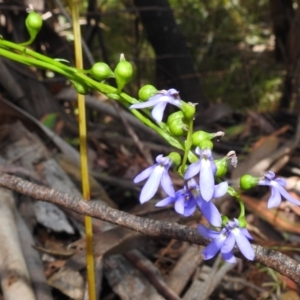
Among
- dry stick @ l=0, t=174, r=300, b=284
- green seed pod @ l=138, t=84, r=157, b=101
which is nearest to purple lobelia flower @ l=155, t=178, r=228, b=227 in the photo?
green seed pod @ l=138, t=84, r=157, b=101

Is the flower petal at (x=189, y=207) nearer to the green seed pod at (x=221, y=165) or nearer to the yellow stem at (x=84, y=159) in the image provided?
the green seed pod at (x=221, y=165)

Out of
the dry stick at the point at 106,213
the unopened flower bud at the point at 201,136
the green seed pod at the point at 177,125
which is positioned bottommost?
the dry stick at the point at 106,213

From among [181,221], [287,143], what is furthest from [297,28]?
[181,221]

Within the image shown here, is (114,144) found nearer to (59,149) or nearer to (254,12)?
(59,149)

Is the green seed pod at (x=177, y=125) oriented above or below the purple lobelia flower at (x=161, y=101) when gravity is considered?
below

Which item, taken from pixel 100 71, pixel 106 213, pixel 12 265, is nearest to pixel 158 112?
pixel 100 71

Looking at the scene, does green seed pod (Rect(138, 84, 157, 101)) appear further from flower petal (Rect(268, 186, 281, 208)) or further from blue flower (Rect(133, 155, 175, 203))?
flower petal (Rect(268, 186, 281, 208))

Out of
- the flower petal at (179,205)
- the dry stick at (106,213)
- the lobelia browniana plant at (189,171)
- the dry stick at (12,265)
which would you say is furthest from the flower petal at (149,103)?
the dry stick at (12,265)
